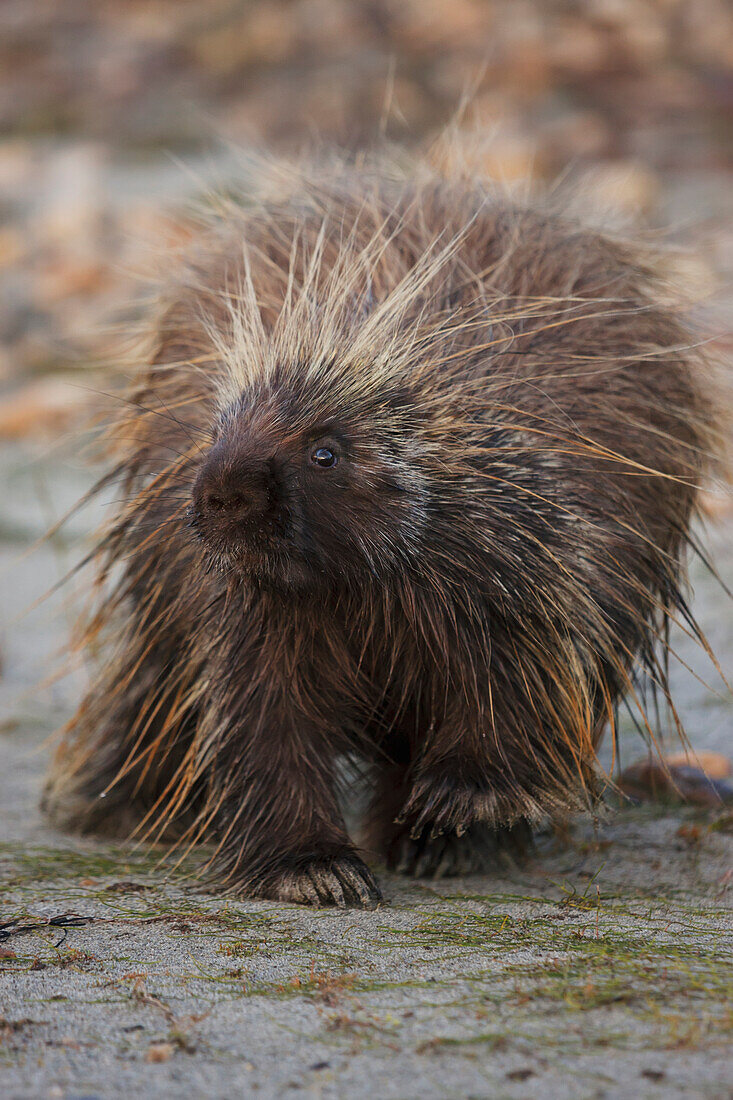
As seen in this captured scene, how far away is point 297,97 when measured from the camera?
13.1m

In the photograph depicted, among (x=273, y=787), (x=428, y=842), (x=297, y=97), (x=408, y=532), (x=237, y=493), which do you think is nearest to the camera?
(x=237, y=493)

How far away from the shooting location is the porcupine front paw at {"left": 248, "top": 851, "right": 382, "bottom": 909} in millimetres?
2611

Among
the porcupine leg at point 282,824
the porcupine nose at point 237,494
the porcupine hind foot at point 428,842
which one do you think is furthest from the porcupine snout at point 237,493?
the porcupine hind foot at point 428,842

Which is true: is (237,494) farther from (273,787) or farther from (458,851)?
(458,851)

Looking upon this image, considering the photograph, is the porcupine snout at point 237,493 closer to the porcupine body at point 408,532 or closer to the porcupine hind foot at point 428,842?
the porcupine body at point 408,532

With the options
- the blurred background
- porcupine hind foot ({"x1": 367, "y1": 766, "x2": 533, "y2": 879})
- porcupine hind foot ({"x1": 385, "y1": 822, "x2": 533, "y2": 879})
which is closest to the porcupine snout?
porcupine hind foot ({"x1": 367, "y1": 766, "x2": 533, "y2": 879})

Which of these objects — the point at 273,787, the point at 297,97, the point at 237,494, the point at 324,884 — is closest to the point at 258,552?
the point at 237,494

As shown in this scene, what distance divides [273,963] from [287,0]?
13559mm

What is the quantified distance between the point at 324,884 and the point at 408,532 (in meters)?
0.73

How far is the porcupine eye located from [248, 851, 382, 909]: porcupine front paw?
81cm

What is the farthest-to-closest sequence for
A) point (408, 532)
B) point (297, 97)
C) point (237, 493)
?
point (297, 97), point (408, 532), point (237, 493)

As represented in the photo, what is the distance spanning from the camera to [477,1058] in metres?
1.71

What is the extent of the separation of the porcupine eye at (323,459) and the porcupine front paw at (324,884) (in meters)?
0.81

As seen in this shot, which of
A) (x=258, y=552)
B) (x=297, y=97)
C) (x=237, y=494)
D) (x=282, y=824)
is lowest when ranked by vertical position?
(x=282, y=824)
